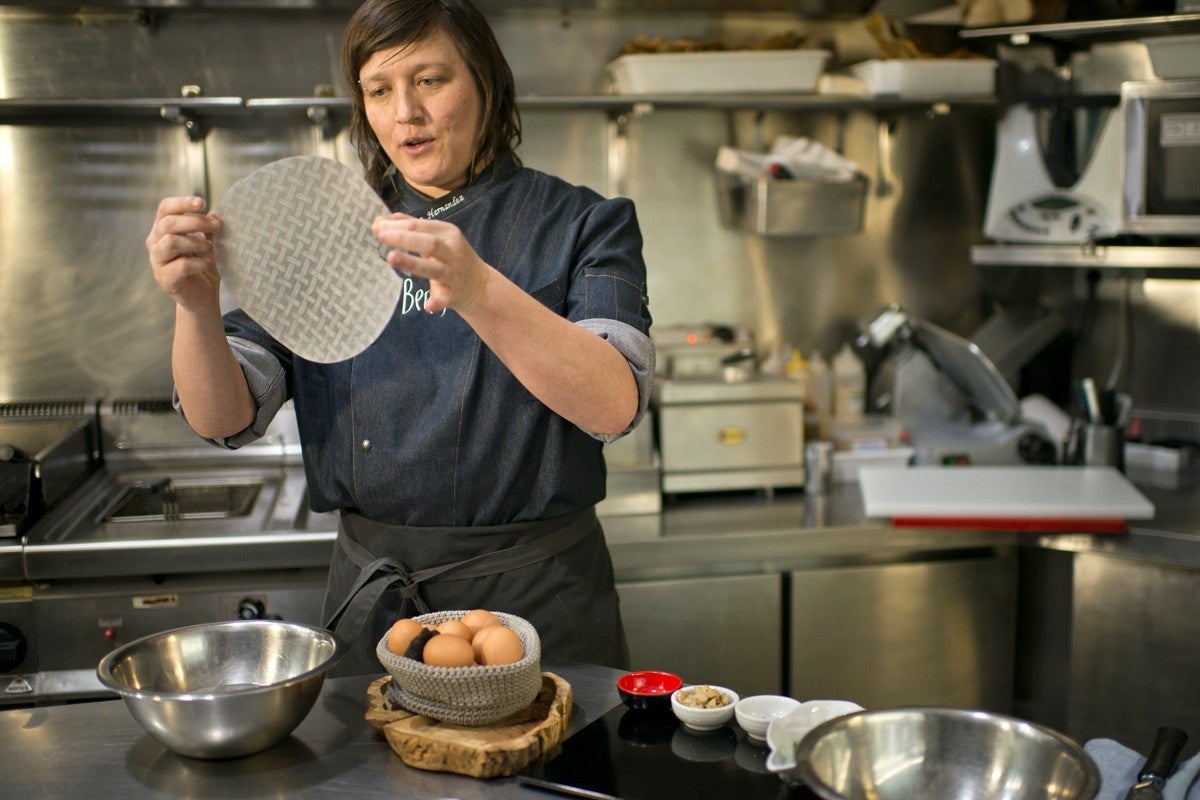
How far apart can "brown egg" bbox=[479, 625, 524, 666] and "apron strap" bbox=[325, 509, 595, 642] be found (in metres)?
0.29

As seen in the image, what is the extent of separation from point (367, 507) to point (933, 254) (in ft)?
7.11

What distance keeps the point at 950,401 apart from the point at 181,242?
7.98ft

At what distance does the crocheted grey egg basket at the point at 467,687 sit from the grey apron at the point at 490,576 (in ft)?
1.12

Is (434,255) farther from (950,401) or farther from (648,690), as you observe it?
(950,401)

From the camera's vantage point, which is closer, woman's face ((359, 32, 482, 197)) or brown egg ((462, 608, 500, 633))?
brown egg ((462, 608, 500, 633))

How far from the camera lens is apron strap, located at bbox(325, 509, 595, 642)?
150 cm

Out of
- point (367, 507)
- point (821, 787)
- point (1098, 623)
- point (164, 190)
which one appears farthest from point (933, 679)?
point (164, 190)

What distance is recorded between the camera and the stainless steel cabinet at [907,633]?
257 cm

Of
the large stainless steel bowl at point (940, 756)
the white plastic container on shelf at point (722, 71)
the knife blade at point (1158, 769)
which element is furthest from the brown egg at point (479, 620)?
the white plastic container on shelf at point (722, 71)

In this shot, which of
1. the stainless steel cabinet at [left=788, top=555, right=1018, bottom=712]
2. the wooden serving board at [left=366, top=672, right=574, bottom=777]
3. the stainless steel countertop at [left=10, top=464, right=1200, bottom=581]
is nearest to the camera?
the wooden serving board at [left=366, top=672, right=574, bottom=777]

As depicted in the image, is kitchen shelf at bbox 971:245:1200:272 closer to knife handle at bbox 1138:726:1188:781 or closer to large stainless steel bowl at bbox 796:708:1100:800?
knife handle at bbox 1138:726:1188:781

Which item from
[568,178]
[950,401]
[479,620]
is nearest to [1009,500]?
[950,401]

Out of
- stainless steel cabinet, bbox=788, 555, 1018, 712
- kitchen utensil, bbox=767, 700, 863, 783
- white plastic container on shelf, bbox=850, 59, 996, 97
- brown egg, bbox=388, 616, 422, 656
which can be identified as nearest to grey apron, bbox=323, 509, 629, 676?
brown egg, bbox=388, 616, 422, 656

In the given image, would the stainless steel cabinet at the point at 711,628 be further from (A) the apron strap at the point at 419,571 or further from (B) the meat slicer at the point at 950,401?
(A) the apron strap at the point at 419,571
